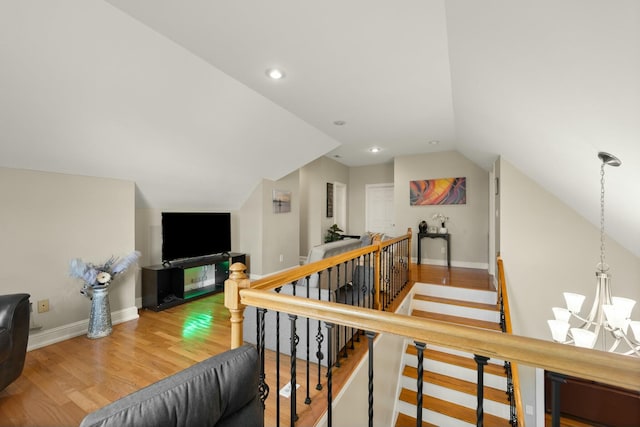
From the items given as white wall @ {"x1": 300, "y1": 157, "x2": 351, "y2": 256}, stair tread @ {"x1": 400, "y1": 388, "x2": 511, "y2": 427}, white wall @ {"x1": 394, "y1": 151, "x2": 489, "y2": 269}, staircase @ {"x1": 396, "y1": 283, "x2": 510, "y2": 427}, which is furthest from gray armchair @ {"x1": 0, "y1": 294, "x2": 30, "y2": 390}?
white wall @ {"x1": 394, "y1": 151, "x2": 489, "y2": 269}

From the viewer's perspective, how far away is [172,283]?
392cm

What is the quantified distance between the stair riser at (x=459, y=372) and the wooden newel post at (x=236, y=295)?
2.85 meters

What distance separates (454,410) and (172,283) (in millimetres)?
3860

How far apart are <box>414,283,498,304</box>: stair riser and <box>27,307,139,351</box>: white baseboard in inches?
163

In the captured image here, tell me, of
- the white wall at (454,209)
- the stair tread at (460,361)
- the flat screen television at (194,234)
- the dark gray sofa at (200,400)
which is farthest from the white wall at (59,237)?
the white wall at (454,209)

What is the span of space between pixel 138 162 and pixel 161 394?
10.0 ft

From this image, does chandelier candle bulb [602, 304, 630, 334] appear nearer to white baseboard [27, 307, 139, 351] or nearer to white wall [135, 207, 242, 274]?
white baseboard [27, 307, 139, 351]

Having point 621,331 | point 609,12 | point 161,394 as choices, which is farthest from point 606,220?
point 161,394

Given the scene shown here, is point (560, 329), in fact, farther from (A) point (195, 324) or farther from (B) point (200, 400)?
(A) point (195, 324)

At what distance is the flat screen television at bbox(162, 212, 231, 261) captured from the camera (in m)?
3.84

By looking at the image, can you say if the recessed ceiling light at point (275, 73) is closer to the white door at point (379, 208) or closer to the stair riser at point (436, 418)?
the stair riser at point (436, 418)

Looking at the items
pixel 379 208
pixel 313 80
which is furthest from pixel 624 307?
pixel 379 208

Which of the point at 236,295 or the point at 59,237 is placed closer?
the point at 236,295

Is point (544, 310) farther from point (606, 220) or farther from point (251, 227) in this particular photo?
point (251, 227)
